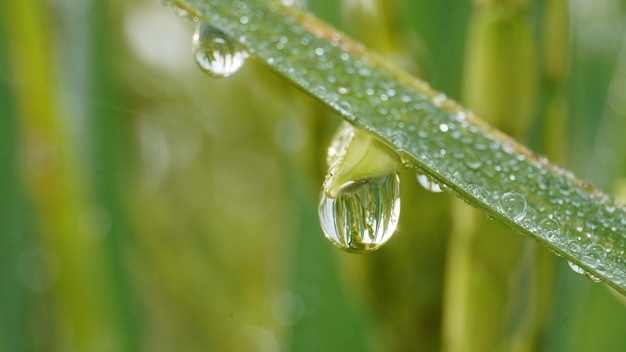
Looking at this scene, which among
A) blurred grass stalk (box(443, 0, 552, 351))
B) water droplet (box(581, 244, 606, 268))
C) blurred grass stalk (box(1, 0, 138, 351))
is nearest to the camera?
water droplet (box(581, 244, 606, 268))

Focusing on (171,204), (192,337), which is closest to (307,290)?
(192,337)

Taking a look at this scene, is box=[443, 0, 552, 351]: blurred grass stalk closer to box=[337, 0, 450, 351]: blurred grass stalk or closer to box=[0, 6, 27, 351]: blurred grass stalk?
box=[337, 0, 450, 351]: blurred grass stalk

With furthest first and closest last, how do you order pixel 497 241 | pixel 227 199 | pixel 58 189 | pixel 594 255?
pixel 227 199, pixel 58 189, pixel 497 241, pixel 594 255

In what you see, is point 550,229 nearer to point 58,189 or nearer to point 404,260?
point 404,260

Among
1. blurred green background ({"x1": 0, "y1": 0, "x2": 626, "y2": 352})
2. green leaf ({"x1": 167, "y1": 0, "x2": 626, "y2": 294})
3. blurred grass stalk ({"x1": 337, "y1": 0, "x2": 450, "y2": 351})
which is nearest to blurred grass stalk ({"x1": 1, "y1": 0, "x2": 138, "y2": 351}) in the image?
blurred green background ({"x1": 0, "y1": 0, "x2": 626, "y2": 352})

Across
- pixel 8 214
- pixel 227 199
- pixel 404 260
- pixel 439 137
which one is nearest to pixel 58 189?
pixel 8 214

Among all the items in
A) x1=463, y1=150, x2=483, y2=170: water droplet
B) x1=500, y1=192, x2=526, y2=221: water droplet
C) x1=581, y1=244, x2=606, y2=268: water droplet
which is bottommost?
x1=581, y1=244, x2=606, y2=268: water droplet

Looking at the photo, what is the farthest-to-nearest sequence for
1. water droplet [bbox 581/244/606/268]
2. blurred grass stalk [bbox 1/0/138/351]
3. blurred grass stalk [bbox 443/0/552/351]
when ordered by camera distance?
blurred grass stalk [bbox 1/0/138/351]
blurred grass stalk [bbox 443/0/552/351]
water droplet [bbox 581/244/606/268]
